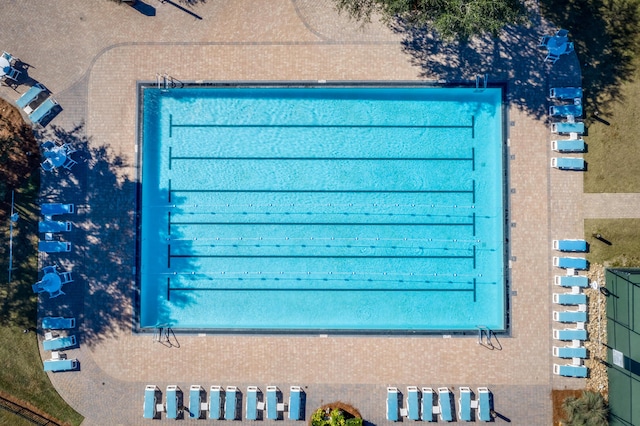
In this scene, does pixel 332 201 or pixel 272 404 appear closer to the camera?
pixel 272 404

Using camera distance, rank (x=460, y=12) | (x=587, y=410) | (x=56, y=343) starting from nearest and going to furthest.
Result: 1. (x=460, y=12)
2. (x=587, y=410)
3. (x=56, y=343)

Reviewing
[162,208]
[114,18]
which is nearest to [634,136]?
[162,208]

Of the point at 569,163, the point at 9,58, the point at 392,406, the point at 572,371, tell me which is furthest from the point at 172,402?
the point at 569,163

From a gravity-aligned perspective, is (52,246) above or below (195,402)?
above

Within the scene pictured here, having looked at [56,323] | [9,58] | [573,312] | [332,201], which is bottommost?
[56,323]

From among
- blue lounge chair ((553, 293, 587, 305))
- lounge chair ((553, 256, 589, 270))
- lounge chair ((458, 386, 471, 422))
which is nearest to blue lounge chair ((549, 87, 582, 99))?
lounge chair ((553, 256, 589, 270))

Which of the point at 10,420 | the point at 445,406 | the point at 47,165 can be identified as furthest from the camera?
the point at 10,420

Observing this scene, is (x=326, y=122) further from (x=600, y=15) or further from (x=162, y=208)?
(x=600, y=15)

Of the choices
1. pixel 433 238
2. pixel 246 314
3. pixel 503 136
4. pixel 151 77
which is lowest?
pixel 246 314

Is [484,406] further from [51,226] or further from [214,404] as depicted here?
[51,226]
